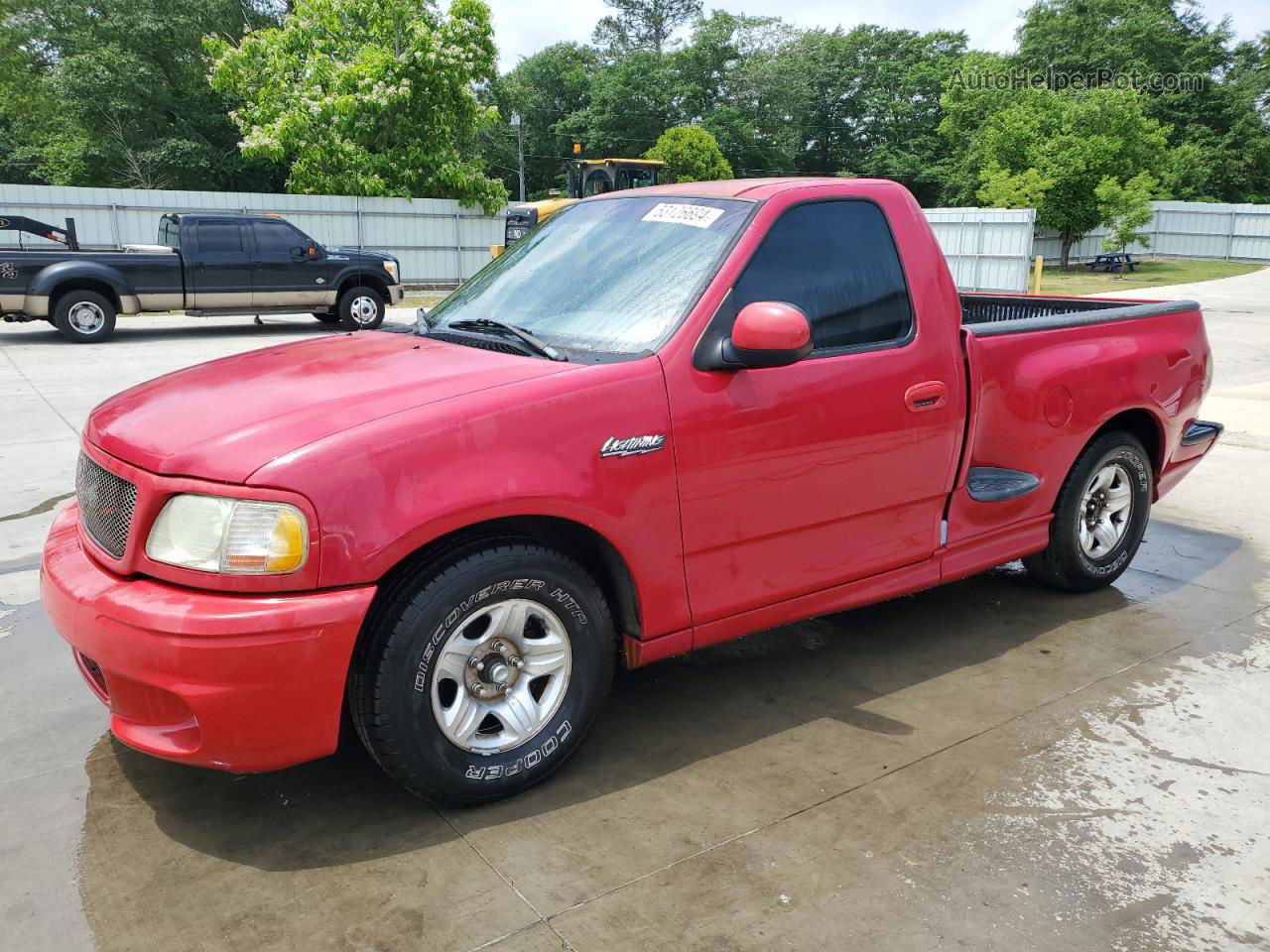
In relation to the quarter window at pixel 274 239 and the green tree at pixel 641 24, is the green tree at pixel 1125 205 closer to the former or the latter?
the quarter window at pixel 274 239

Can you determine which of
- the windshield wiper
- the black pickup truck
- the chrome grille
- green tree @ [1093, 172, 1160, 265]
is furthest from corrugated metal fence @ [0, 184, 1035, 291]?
the chrome grille

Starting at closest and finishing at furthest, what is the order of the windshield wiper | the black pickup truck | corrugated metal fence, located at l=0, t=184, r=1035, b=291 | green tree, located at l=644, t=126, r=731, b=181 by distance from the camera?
1. the windshield wiper
2. the black pickup truck
3. corrugated metal fence, located at l=0, t=184, r=1035, b=291
4. green tree, located at l=644, t=126, r=731, b=181

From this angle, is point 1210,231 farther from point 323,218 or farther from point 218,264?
point 218,264

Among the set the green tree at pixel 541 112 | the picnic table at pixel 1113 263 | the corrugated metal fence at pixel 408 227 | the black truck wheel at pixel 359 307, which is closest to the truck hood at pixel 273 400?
the black truck wheel at pixel 359 307

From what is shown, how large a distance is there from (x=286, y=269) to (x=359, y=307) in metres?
1.29

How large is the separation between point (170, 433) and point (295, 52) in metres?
27.9

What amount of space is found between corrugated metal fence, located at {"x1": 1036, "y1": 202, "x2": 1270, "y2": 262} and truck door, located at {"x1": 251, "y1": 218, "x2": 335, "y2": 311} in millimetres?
34115

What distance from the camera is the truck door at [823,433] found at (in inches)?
129

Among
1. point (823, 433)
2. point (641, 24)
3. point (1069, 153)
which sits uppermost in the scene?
point (641, 24)

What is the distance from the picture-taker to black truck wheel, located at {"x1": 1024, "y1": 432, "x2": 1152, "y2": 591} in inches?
185

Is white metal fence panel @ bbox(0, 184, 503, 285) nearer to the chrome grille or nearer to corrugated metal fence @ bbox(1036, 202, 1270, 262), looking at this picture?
the chrome grille

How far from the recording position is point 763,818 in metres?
3.06

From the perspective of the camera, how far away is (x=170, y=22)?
4269cm

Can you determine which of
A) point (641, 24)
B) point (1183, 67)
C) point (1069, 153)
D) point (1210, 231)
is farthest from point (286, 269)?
point (641, 24)
